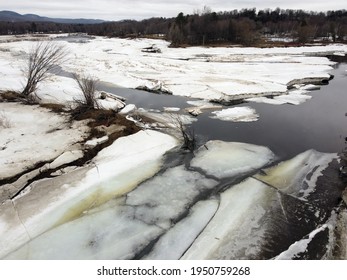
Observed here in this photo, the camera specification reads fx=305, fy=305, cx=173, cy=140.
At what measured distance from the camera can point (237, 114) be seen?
11953 mm

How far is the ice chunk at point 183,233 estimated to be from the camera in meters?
4.88

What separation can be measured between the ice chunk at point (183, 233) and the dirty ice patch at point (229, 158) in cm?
141

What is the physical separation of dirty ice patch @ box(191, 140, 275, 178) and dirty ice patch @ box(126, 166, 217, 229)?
0.53 m

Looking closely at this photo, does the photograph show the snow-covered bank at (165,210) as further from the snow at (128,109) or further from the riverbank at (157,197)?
the snow at (128,109)

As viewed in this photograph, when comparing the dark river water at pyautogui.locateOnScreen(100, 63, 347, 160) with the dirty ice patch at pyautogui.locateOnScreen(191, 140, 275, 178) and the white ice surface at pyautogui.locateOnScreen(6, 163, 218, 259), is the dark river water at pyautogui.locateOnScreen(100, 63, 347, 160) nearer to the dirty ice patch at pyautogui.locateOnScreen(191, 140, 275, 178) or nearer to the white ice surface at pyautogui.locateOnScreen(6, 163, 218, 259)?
the dirty ice patch at pyautogui.locateOnScreen(191, 140, 275, 178)

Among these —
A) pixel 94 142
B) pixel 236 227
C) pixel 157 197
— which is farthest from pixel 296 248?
pixel 94 142

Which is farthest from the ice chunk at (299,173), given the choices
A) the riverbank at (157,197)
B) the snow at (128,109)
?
the snow at (128,109)

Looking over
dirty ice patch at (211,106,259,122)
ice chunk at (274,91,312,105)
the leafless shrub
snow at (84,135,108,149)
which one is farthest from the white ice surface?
ice chunk at (274,91,312,105)

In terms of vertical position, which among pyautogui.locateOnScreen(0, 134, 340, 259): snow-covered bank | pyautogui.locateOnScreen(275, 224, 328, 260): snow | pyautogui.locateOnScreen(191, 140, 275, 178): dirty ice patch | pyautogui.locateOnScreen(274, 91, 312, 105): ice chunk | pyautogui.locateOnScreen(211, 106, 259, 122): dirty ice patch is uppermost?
pyautogui.locateOnScreen(274, 91, 312, 105): ice chunk

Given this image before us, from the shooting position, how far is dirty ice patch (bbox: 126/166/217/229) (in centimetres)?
577

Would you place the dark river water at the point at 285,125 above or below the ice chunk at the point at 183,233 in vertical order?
above

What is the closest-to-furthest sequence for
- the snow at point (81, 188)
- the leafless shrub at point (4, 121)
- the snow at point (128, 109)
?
the snow at point (81, 188)
the leafless shrub at point (4, 121)
the snow at point (128, 109)

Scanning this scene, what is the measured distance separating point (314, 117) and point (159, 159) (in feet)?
23.6
